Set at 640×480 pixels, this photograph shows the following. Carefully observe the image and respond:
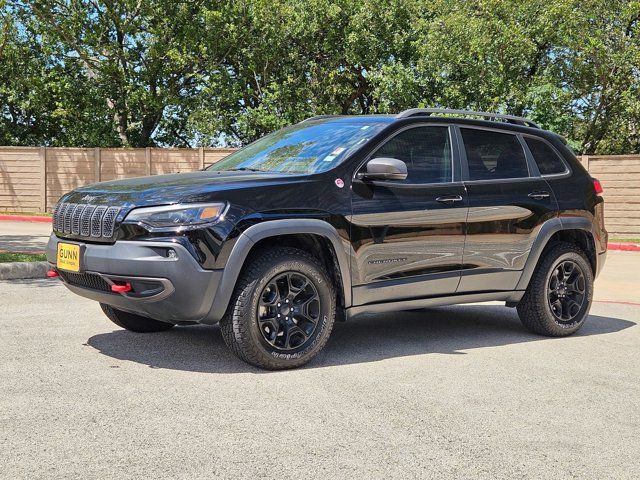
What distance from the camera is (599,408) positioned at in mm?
5031

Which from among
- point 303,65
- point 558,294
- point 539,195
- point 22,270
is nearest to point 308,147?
point 539,195

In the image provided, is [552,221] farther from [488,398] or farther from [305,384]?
[305,384]

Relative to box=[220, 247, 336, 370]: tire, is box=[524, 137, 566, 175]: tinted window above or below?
above

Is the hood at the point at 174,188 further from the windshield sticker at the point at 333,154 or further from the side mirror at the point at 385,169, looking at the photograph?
the side mirror at the point at 385,169

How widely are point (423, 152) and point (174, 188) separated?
213cm

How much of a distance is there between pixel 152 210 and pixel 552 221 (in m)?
3.57

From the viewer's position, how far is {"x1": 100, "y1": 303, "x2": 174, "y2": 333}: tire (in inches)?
261

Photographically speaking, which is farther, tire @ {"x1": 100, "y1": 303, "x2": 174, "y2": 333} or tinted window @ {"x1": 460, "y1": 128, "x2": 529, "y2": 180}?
tinted window @ {"x1": 460, "y1": 128, "x2": 529, "y2": 180}

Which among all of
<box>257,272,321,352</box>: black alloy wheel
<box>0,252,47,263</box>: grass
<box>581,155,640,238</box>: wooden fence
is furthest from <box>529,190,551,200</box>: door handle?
<box>581,155,640,238</box>: wooden fence

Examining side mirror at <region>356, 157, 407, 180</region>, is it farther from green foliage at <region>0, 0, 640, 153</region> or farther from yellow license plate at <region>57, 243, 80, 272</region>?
green foliage at <region>0, 0, 640, 153</region>

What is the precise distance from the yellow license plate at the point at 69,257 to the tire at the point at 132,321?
34.1 inches

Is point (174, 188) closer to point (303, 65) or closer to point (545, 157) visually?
point (545, 157)

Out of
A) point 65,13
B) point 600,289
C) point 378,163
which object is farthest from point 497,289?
point 65,13

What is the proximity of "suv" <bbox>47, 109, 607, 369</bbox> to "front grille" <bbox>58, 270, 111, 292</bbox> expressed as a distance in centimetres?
1
